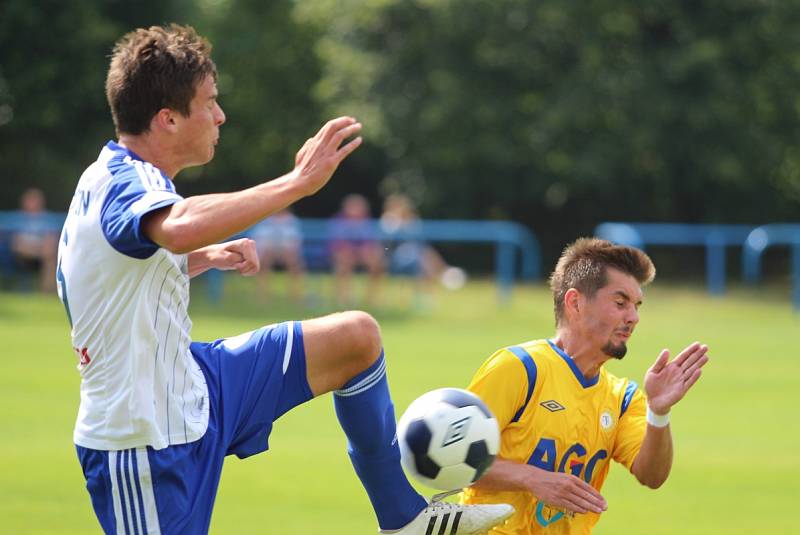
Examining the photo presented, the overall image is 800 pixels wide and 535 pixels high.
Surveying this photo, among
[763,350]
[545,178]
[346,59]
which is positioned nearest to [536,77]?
[545,178]

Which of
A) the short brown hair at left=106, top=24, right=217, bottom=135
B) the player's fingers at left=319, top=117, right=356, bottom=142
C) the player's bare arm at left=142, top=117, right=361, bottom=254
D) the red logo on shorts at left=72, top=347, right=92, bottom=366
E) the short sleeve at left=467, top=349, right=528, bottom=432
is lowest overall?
the short sleeve at left=467, top=349, right=528, bottom=432

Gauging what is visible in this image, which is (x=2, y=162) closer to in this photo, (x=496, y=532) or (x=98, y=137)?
(x=98, y=137)

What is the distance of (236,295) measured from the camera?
2389 cm

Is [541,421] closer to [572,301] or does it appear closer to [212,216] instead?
[572,301]

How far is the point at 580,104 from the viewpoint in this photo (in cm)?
3111

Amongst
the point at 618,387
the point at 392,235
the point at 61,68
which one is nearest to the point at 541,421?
the point at 618,387

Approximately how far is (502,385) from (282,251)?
18.0 metres

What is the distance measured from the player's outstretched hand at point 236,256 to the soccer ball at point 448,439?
925 millimetres

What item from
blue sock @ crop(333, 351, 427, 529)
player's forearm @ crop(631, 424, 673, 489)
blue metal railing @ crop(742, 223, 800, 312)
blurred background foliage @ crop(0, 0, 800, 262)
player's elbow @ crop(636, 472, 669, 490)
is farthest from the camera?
blurred background foliage @ crop(0, 0, 800, 262)

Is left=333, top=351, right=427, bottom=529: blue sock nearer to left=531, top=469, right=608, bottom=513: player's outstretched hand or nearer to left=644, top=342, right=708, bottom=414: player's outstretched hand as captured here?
left=531, top=469, right=608, bottom=513: player's outstretched hand

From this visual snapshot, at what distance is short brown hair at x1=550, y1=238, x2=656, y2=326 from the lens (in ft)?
17.6

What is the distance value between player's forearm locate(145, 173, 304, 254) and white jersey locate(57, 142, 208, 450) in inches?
7.9

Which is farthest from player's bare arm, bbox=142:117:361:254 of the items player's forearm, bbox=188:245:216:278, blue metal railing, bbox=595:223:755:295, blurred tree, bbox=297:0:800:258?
blurred tree, bbox=297:0:800:258

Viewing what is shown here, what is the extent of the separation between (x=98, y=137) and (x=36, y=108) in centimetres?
157
